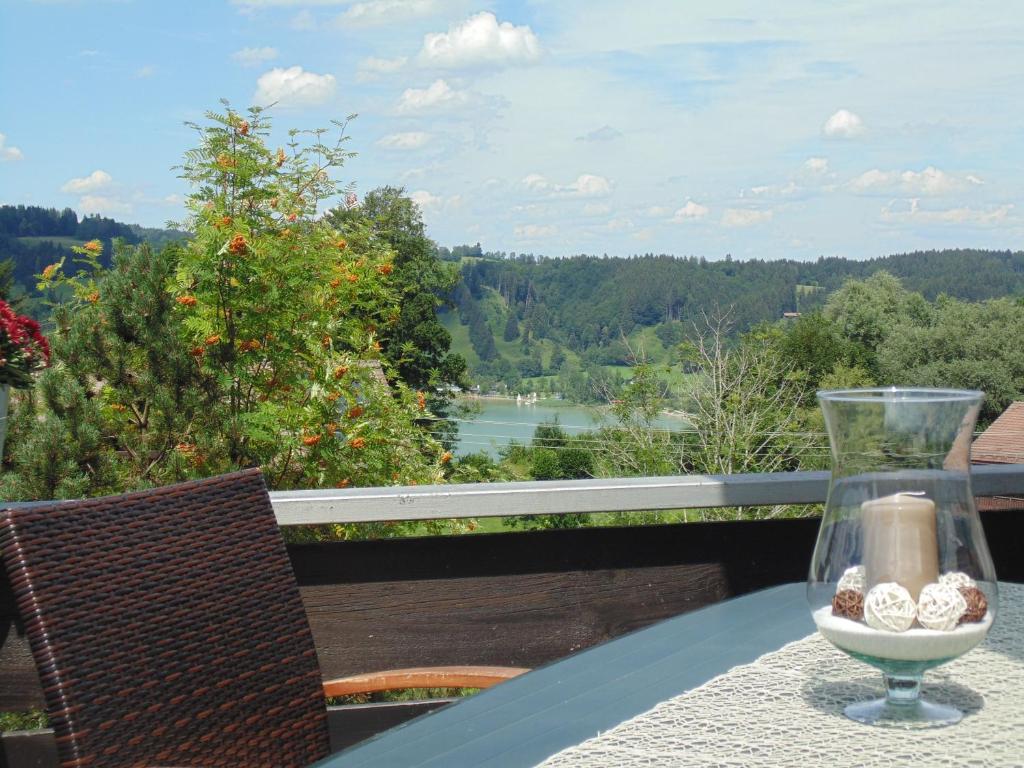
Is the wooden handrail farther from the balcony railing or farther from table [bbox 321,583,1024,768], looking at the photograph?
the balcony railing

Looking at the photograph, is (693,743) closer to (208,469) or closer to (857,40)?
(208,469)

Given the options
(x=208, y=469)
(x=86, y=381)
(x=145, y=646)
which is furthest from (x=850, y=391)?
(x=86, y=381)

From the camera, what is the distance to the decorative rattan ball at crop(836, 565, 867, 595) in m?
0.75

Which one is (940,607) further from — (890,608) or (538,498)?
(538,498)

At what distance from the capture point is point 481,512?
1.69 m

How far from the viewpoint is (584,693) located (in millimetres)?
953

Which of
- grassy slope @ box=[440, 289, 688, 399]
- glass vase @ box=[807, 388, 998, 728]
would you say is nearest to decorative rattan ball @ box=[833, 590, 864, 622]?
glass vase @ box=[807, 388, 998, 728]

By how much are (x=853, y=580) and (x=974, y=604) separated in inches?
3.3

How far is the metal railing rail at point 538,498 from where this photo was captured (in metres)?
1.67

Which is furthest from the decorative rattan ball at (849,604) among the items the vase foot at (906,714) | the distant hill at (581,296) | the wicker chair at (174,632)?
the distant hill at (581,296)

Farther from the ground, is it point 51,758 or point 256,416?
point 256,416

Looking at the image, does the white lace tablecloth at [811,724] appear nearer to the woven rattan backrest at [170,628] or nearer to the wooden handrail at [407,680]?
the wooden handrail at [407,680]

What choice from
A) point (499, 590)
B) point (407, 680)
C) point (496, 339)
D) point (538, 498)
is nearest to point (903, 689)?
point (407, 680)

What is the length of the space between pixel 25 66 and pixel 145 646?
29.8 metres
